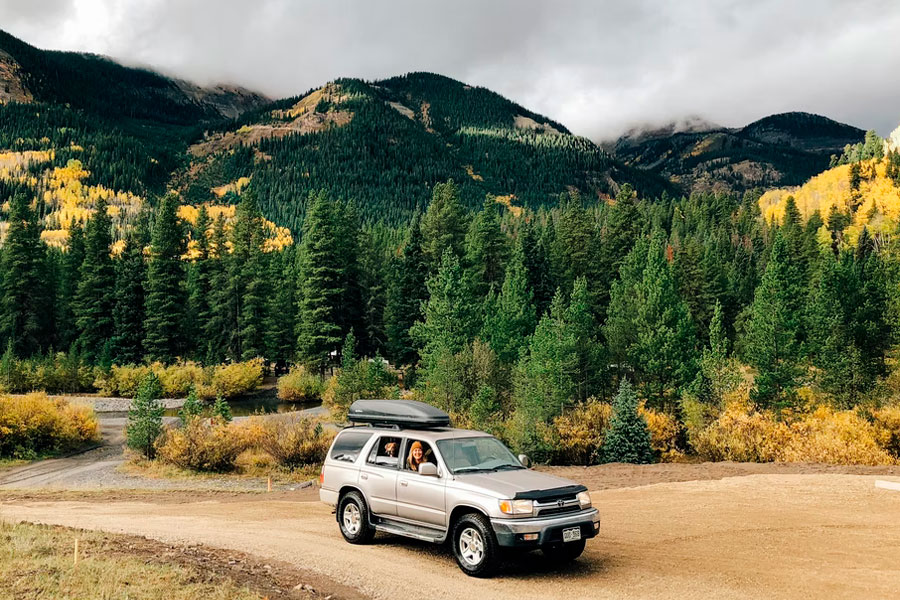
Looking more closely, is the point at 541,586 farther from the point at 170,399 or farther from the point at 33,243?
the point at 33,243

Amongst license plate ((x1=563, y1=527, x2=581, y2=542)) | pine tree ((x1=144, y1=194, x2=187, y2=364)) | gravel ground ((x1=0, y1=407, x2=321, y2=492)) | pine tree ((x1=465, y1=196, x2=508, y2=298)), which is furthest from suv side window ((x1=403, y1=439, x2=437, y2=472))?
pine tree ((x1=144, y1=194, x2=187, y2=364))

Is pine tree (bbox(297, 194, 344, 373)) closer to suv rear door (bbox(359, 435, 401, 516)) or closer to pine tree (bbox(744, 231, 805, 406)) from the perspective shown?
pine tree (bbox(744, 231, 805, 406))

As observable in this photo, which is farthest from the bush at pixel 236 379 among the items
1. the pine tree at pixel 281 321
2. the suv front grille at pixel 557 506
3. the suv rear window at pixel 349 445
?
the suv front grille at pixel 557 506

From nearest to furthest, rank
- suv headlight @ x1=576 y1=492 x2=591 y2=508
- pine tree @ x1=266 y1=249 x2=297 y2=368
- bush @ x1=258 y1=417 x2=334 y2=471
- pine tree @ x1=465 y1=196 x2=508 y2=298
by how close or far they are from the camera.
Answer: suv headlight @ x1=576 y1=492 x2=591 y2=508 → bush @ x1=258 y1=417 x2=334 y2=471 → pine tree @ x1=465 y1=196 x2=508 y2=298 → pine tree @ x1=266 y1=249 x2=297 y2=368

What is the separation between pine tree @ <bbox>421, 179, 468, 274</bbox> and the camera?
67750mm

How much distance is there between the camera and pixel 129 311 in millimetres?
67250

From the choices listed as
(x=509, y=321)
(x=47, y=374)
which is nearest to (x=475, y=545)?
(x=509, y=321)

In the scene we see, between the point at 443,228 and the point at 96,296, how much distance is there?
122 ft

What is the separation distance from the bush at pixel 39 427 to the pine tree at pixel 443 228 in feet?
116

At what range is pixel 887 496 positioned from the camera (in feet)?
54.8

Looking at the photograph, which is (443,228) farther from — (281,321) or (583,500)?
(583,500)

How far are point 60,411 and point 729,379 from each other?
39.8 metres

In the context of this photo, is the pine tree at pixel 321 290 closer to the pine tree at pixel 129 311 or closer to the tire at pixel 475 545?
the pine tree at pixel 129 311

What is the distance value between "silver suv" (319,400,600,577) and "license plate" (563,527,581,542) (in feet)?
0.05
